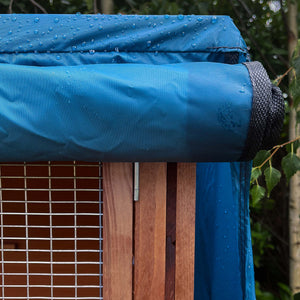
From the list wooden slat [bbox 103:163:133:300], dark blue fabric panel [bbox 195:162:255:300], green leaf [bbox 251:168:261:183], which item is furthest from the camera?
green leaf [bbox 251:168:261:183]

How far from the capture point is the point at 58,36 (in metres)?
1.15

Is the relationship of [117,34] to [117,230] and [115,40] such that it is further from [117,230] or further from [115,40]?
[117,230]

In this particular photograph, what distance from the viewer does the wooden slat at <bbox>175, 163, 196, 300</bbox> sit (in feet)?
3.76

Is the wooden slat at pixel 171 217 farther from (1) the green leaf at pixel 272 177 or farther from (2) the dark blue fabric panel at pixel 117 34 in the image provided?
(1) the green leaf at pixel 272 177

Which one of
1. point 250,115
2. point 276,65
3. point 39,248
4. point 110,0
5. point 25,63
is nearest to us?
point 250,115

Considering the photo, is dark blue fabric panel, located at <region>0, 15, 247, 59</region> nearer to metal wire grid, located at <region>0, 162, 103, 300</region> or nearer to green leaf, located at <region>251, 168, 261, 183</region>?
metal wire grid, located at <region>0, 162, 103, 300</region>

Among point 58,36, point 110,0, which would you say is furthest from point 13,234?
point 110,0

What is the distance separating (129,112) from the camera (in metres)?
0.95

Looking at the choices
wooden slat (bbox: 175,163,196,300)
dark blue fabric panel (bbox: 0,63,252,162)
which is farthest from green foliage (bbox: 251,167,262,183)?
dark blue fabric panel (bbox: 0,63,252,162)

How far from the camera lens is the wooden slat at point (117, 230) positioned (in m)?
1.13

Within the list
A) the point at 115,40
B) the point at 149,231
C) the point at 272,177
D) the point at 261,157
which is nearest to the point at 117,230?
the point at 149,231

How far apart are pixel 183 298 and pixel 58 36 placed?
1.01 m

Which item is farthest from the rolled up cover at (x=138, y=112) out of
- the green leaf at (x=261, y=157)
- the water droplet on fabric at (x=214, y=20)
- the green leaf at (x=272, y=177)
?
the green leaf at (x=261, y=157)

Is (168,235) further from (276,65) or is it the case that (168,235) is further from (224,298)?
(276,65)
